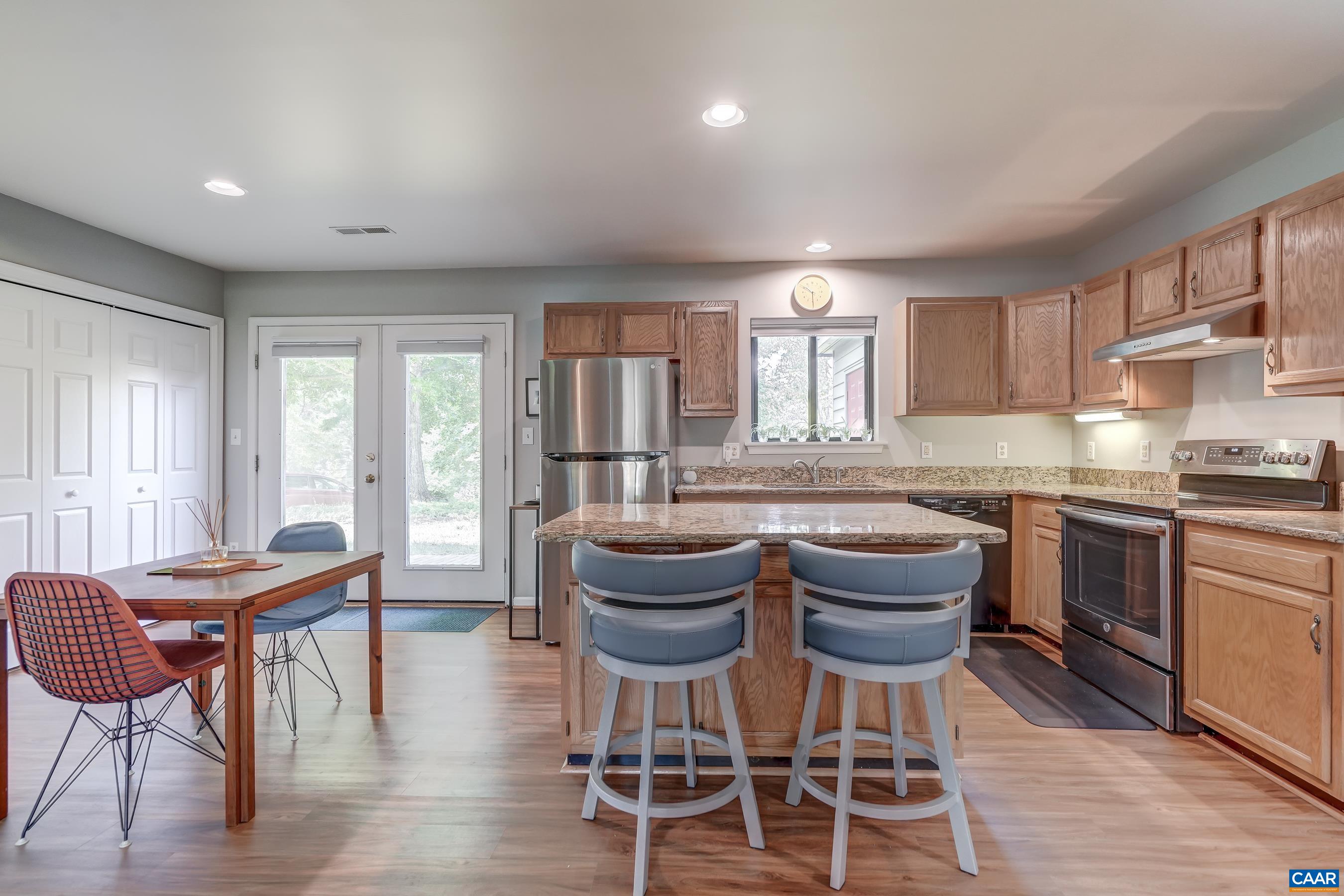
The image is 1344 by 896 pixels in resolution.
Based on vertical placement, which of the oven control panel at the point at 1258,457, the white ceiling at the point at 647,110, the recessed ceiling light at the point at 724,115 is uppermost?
the white ceiling at the point at 647,110

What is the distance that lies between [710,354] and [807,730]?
273cm

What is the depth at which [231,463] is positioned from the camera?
183 inches

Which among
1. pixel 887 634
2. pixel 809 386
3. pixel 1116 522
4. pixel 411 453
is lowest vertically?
pixel 887 634

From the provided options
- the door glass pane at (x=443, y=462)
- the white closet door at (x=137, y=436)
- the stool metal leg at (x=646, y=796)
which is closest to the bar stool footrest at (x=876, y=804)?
the stool metal leg at (x=646, y=796)

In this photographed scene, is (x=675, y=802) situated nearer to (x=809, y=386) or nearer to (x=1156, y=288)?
(x=809, y=386)

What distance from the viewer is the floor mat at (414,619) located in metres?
3.96

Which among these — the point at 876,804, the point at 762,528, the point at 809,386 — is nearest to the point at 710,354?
the point at 809,386

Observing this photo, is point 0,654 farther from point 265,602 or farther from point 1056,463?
point 1056,463

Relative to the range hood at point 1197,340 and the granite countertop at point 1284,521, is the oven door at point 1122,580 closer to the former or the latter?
the granite countertop at point 1284,521

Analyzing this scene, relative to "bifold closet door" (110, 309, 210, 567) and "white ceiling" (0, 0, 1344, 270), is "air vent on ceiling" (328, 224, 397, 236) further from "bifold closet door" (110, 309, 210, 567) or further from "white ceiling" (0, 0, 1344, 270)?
"bifold closet door" (110, 309, 210, 567)

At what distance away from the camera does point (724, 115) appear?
2.40 m

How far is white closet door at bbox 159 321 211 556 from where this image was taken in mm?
4207

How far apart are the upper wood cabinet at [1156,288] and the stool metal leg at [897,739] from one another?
2.38 meters

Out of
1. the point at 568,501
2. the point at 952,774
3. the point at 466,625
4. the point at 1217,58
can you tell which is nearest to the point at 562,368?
the point at 568,501
